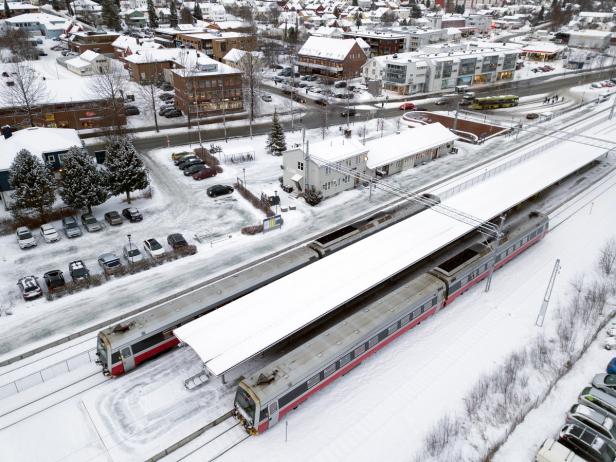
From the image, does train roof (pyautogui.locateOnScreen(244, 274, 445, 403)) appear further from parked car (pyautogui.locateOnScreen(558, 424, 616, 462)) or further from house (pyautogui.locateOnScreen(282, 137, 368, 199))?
house (pyautogui.locateOnScreen(282, 137, 368, 199))

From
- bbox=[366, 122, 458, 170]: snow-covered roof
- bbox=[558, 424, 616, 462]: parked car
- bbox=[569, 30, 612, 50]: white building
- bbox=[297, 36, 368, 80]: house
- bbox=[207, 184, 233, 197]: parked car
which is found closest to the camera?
bbox=[558, 424, 616, 462]: parked car

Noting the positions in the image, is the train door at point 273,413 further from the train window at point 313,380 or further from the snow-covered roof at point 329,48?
the snow-covered roof at point 329,48

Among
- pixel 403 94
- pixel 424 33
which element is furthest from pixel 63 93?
pixel 424 33

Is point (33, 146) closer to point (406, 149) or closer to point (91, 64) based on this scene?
point (406, 149)

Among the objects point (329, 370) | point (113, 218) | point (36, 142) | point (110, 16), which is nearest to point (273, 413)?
point (329, 370)

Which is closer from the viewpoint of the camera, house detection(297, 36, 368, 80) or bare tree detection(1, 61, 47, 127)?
bare tree detection(1, 61, 47, 127)

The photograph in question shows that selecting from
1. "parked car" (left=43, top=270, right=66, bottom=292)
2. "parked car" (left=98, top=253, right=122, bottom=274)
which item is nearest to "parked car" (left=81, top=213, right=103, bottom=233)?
"parked car" (left=98, top=253, right=122, bottom=274)

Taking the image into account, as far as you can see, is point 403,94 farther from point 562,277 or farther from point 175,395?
point 175,395
